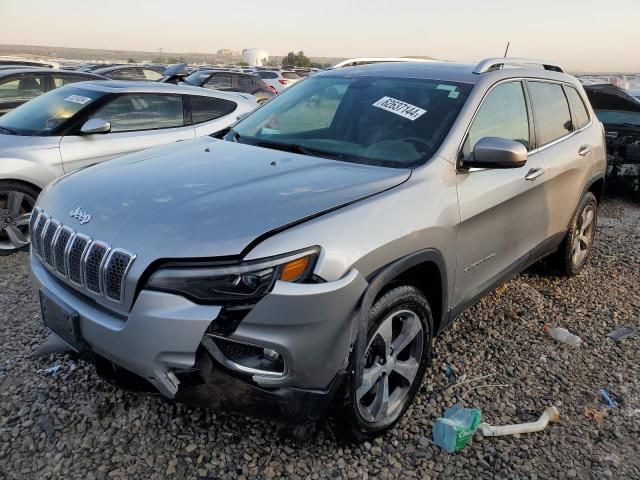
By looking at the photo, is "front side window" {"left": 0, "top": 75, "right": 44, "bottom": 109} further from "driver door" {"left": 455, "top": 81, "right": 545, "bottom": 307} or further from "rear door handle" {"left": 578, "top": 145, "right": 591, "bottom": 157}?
"rear door handle" {"left": 578, "top": 145, "right": 591, "bottom": 157}

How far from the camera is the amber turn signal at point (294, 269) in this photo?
2.02 meters

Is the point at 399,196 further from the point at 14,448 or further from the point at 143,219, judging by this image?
the point at 14,448

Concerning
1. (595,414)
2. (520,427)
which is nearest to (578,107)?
(595,414)

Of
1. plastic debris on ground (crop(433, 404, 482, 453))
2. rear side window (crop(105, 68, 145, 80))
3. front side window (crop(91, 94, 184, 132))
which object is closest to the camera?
plastic debris on ground (crop(433, 404, 482, 453))

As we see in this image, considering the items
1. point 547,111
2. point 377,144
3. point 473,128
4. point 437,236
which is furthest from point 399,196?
point 547,111

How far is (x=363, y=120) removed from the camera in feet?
10.6

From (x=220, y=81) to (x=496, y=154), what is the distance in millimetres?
13288

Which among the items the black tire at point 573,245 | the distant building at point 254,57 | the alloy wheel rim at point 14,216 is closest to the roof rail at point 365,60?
the black tire at point 573,245

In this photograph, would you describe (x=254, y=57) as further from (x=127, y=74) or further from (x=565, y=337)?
(x=565, y=337)

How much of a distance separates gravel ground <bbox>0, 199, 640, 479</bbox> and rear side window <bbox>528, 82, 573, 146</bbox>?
4.64ft

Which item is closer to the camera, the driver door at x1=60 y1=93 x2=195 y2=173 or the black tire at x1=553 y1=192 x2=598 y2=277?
the black tire at x1=553 y1=192 x2=598 y2=277

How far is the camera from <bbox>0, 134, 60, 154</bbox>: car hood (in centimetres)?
489

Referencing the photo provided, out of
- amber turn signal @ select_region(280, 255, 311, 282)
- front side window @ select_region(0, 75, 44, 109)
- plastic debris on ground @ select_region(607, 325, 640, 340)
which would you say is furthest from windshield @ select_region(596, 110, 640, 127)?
front side window @ select_region(0, 75, 44, 109)

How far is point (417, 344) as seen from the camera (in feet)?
8.98
